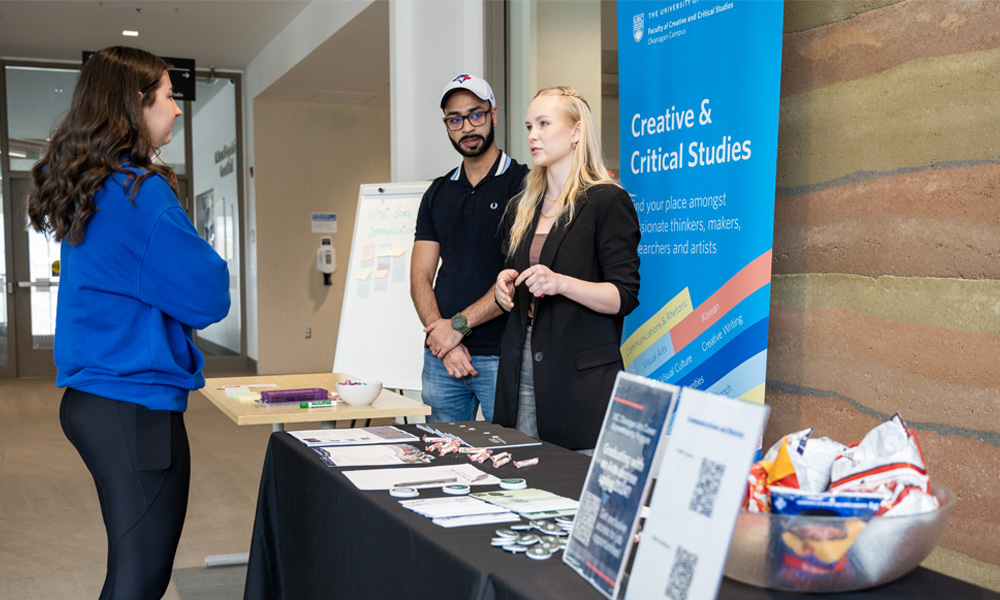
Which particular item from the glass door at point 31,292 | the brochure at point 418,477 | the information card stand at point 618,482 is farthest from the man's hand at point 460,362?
the glass door at point 31,292

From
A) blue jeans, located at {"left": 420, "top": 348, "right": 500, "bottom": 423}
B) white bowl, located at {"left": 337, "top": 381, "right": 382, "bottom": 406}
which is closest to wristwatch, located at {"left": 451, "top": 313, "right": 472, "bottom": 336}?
blue jeans, located at {"left": 420, "top": 348, "right": 500, "bottom": 423}

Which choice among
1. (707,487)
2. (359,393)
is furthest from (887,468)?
(359,393)

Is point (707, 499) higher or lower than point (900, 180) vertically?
lower

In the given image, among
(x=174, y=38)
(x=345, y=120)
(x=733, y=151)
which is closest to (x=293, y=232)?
(x=345, y=120)

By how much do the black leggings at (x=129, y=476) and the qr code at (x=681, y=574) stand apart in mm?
1197

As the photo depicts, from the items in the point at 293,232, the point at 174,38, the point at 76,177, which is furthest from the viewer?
the point at 293,232

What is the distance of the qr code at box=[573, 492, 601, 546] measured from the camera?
99 centimetres

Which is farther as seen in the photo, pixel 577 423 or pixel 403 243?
pixel 403 243

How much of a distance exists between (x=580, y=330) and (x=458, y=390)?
83cm

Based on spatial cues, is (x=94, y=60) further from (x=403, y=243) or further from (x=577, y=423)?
(x=403, y=243)

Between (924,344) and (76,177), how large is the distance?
1954mm

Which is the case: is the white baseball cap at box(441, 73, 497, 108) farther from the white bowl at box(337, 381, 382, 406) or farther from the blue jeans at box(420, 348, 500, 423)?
the white bowl at box(337, 381, 382, 406)

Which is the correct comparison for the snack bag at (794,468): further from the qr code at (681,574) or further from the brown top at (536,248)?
the brown top at (536,248)

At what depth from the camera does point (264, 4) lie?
23.2ft
